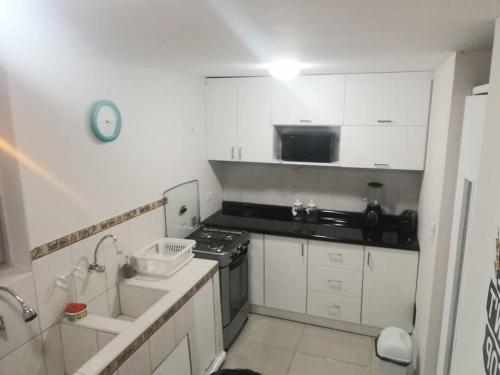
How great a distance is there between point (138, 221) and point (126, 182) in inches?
12.0

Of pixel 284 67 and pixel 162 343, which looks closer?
pixel 162 343

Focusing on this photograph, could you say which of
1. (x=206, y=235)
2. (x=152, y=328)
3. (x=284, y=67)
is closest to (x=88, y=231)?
(x=152, y=328)

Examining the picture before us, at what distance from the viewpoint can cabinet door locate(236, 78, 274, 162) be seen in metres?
3.24

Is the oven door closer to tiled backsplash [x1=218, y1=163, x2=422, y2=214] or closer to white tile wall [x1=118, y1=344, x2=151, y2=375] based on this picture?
tiled backsplash [x1=218, y1=163, x2=422, y2=214]

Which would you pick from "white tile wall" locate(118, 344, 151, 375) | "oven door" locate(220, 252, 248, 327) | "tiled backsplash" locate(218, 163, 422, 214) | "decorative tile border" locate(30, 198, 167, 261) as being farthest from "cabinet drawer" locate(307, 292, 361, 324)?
"white tile wall" locate(118, 344, 151, 375)

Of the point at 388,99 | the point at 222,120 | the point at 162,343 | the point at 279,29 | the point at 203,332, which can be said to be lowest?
the point at 203,332

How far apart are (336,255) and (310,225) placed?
41 cm

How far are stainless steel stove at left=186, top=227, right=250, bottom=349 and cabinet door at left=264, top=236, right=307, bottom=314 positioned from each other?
0.72 ft

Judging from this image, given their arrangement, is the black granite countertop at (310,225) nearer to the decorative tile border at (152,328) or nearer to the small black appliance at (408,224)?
the small black appliance at (408,224)

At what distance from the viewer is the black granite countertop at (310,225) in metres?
2.98

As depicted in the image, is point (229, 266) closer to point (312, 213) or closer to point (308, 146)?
point (312, 213)

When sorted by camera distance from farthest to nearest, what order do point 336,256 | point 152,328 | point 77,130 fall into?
point 336,256 < point 77,130 < point 152,328

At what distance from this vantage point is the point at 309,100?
10.2 ft

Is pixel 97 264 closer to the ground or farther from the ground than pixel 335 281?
farther from the ground
